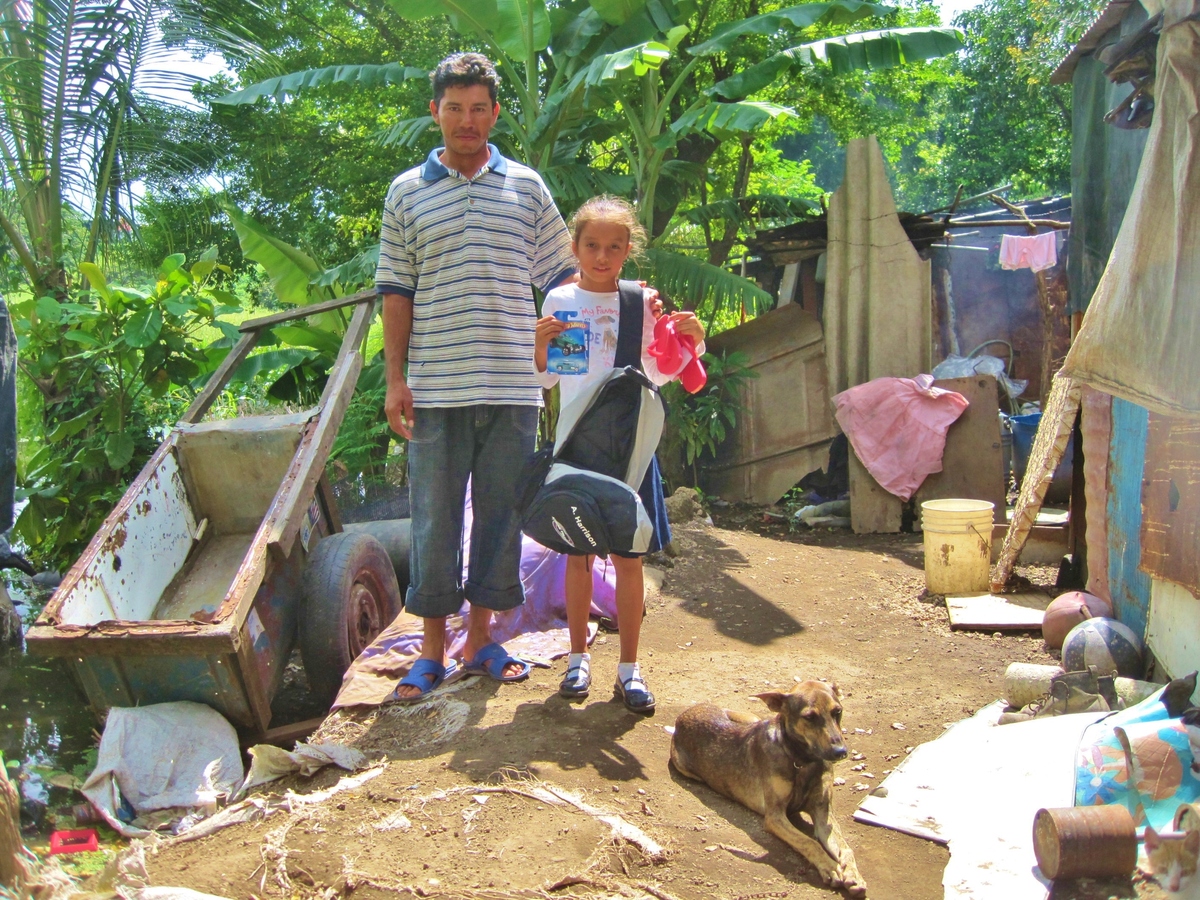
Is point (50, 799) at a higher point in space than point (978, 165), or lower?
lower

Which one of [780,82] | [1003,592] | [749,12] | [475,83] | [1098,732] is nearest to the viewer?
[1098,732]

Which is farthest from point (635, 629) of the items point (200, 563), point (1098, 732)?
point (200, 563)

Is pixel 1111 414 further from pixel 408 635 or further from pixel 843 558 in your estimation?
pixel 408 635

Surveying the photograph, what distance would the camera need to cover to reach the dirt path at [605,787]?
2557 millimetres

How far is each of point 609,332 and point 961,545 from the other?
301cm

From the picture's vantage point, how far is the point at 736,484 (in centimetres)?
916

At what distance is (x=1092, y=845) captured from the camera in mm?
2377

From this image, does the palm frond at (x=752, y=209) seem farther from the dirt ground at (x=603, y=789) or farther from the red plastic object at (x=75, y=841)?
the red plastic object at (x=75, y=841)

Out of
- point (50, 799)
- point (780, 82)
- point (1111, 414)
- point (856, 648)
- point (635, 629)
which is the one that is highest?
point (780, 82)

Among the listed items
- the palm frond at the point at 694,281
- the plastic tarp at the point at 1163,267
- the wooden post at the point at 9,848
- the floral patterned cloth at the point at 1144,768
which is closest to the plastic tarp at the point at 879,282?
the palm frond at the point at 694,281

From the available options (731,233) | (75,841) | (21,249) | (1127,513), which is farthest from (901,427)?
(21,249)

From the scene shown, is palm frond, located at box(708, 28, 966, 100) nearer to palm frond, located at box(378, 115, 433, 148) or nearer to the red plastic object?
palm frond, located at box(378, 115, 433, 148)

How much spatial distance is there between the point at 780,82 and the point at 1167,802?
10.8 m

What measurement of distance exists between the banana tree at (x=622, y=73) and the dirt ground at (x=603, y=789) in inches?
161
